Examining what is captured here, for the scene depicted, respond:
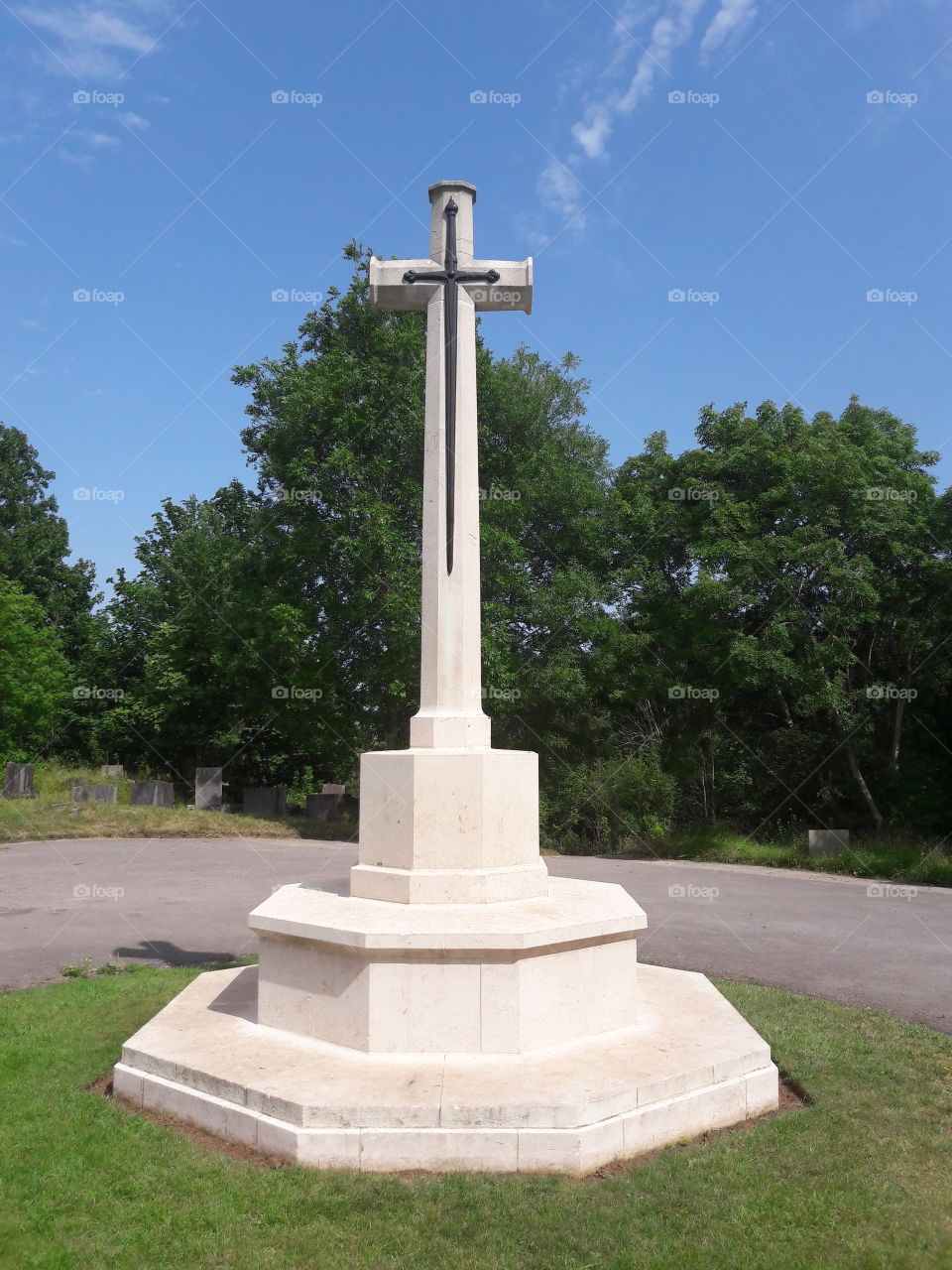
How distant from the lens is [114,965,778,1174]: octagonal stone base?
3.91 metres

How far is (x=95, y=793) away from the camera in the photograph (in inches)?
829

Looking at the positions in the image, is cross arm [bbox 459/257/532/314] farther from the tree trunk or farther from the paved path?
the tree trunk

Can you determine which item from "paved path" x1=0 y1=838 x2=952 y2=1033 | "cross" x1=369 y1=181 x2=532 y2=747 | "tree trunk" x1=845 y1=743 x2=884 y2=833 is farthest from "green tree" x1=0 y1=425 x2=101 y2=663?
"cross" x1=369 y1=181 x2=532 y2=747

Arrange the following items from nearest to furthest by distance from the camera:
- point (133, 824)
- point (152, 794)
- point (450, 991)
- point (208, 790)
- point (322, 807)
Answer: point (450, 991) < point (133, 824) < point (152, 794) < point (322, 807) < point (208, 790)

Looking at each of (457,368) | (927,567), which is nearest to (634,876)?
(927,567)

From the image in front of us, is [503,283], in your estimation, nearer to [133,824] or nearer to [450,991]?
[450,991]

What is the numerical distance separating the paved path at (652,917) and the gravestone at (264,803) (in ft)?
17.2

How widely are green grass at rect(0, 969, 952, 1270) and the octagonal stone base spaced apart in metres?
0.12

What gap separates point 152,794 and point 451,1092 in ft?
60.9

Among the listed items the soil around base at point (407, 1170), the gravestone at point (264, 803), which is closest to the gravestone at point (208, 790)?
the gravestone at point (264, 803)

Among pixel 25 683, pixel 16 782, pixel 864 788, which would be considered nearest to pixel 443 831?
pixel 864 788

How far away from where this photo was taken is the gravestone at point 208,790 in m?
22.1

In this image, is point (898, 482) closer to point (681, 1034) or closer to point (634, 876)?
point (634, 876)

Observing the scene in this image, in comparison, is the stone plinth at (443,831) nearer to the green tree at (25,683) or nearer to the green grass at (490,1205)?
the green grass at (490,1205)
